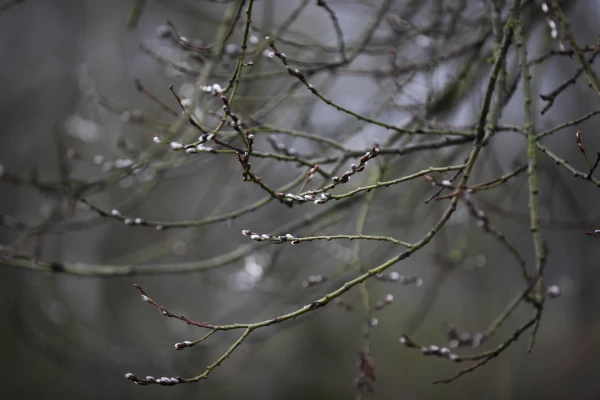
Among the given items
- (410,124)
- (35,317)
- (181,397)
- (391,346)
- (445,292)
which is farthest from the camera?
(445,292)

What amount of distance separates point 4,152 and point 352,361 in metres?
6.74

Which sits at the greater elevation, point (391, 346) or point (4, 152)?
point (4, 152)

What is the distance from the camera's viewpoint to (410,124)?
7.60ft

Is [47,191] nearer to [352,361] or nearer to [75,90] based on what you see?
[75,90]

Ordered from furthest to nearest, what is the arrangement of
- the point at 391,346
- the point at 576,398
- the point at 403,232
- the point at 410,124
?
the point at 391,346 → the point at 576,398 → the point at 403,232 → the point at 410,124

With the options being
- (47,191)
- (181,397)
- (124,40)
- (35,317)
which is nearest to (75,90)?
(124,40)

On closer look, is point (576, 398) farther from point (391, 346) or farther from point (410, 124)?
point (410, 124)

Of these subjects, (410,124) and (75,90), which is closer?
(410,124)

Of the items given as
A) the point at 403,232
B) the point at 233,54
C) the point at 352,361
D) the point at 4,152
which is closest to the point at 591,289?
the point at 352,361

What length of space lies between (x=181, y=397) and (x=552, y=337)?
5.87m

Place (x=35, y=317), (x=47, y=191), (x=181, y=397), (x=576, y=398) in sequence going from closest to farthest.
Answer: (x=47, y=191)
(x=35, y=317)
(x=576, y=398)
(x=181, y=397)

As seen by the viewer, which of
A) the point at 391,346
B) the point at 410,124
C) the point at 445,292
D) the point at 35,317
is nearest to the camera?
the point at 410,124

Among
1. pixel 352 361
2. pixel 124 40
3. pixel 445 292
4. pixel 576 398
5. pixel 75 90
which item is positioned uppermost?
pixel 124 40

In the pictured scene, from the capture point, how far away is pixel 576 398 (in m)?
6.74
